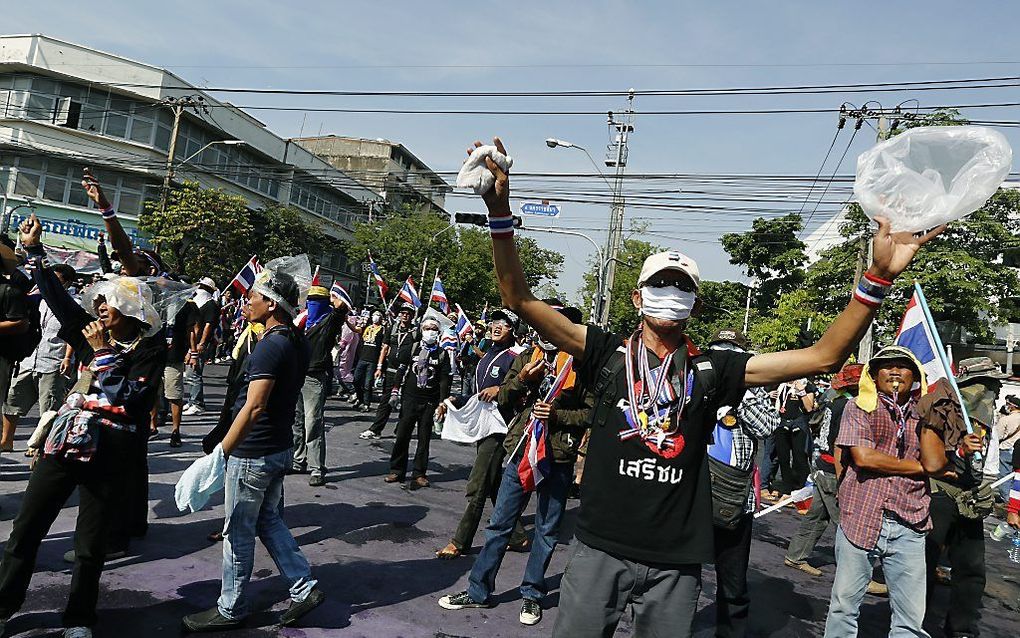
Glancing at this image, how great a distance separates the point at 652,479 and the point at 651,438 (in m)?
0.15

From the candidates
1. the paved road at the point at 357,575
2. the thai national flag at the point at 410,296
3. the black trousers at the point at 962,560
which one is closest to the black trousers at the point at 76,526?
the paved road at the point at 357,575

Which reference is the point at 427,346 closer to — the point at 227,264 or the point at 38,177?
the point at 227,264

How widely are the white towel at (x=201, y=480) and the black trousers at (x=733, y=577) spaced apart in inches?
116

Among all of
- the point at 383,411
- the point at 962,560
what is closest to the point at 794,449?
the point at 962,560

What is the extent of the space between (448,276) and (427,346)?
4144 centimetres

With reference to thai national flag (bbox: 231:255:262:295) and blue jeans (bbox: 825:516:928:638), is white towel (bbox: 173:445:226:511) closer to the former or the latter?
blue jeans (bbox: 825:516:928:638)

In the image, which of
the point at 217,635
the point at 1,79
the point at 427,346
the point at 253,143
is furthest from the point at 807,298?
the point at 1,79

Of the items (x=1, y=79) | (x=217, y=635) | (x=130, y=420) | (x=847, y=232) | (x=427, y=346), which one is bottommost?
(x=217, y=635)

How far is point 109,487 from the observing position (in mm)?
3740

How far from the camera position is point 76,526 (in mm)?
3664

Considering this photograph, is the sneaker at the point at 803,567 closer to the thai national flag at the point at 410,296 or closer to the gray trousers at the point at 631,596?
the gray trousers at the point at 631,596

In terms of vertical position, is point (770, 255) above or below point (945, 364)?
A: above

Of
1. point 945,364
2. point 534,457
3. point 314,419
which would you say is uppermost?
point 945,364

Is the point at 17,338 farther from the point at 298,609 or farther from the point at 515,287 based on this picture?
the point at 515,287
